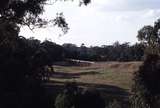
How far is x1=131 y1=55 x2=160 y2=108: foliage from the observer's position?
30234 millimetres

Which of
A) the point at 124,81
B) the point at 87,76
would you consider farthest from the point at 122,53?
the point at 124,81

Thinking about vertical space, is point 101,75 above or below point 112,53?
below

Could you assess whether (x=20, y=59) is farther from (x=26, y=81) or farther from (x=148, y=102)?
(x=148, y=102)

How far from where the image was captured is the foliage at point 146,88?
30.2m

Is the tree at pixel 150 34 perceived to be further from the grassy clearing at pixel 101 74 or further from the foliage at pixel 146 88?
the foliage at pixel 146 88

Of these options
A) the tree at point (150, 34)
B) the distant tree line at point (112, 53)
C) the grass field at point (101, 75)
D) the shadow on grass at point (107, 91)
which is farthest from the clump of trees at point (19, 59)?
the distant tree line at point (112, 53)

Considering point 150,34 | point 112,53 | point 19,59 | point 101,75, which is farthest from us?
point 112,53

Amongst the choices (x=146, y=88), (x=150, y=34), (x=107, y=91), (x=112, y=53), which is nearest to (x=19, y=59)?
(x=146, y=88)

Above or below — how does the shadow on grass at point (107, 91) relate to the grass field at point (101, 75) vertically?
below

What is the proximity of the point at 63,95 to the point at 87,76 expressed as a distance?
52210 millimetres

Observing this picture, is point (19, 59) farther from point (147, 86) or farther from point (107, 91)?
point (107, 91)

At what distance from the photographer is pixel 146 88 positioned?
30641 mm

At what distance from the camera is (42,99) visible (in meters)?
31.1

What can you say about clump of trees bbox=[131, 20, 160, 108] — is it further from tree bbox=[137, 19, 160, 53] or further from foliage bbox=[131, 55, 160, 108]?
tree bbox=[137, 19, 160, 53]
